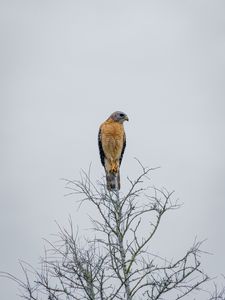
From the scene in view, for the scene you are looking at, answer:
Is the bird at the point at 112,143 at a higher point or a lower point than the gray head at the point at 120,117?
lower

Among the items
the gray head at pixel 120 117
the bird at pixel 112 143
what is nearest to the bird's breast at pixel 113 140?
the bird at pixel 112 143

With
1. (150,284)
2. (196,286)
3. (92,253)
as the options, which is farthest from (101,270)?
(196,286)

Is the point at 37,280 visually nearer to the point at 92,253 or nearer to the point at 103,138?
the point at 92,253

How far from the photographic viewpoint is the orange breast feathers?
42.6 ft

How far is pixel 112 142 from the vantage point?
42.7ft

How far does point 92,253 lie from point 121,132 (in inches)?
242

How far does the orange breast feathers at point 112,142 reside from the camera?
511 inches

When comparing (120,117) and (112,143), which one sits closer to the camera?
(112,143)

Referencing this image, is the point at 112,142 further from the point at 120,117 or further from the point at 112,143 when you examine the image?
the point at 120,117

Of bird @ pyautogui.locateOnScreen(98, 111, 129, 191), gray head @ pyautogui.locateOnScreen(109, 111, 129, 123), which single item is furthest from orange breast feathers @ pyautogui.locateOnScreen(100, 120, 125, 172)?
gray head @ pyautogui.locateOnScreen(109, 111, 129, 123)

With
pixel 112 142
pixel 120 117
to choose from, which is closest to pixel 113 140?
pixel 112 142

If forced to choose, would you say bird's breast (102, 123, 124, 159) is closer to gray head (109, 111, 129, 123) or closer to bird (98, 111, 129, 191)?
bird (98, 111, 129, 191)

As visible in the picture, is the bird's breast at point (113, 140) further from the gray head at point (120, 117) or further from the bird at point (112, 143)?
the gray head at point (120, 117)

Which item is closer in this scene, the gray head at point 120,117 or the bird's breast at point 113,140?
the bird's breast at point 113,140
